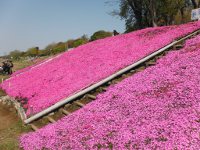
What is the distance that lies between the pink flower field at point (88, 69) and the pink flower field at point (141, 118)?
170 inches

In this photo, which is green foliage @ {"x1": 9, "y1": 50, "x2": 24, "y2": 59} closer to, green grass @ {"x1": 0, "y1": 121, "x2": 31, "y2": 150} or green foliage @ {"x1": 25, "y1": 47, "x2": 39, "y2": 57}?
green foliage @ {"x1": 25, "y1": 47, "x2": 39, "y2": 57}

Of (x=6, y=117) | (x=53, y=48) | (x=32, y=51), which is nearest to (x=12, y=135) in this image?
(x=6, y=117)

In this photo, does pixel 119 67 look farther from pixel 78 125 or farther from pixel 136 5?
pixel 136 5

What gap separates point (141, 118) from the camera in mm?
12344

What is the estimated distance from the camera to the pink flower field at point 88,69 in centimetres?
2094

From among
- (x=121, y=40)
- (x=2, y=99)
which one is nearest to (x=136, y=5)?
(x=121, y=40)

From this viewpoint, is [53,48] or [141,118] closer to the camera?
[141,118]

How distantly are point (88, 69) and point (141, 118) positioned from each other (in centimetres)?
1260

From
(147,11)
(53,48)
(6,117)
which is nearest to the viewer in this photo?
(6,117)

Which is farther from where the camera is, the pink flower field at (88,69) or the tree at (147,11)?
the tree at (147,11)

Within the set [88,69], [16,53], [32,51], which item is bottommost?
[16,53]

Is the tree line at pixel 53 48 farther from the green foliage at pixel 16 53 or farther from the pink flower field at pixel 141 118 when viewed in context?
the pink flower field at pixel 141 118

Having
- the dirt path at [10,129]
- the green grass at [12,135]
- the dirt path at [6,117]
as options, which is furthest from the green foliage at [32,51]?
the green grass at [12,135]

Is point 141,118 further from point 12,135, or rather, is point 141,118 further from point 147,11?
point 147,11
